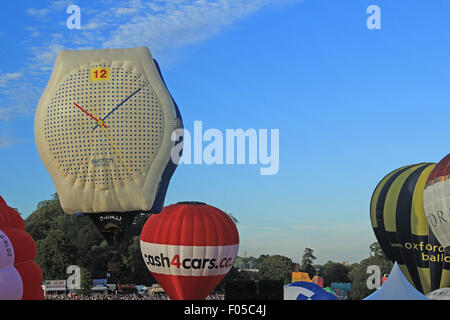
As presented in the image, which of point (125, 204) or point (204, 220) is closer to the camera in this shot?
point (125, 204)

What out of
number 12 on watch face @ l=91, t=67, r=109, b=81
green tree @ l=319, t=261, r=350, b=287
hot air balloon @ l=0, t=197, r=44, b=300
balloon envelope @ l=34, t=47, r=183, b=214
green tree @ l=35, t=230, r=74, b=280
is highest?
number 12 on watch face @ l=91, t=67, r=109, b=81

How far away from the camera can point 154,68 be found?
21.3 metres

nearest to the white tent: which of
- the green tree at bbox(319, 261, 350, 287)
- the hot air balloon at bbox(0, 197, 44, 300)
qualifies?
the hot air balloon at bbox(0, 197, 44, 300)

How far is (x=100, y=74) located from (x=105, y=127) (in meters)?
1.67

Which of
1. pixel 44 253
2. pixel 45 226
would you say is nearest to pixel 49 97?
pixel 44 253

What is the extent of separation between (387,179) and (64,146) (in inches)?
545

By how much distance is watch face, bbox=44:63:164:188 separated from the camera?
20.5m

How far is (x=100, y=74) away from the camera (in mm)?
20906

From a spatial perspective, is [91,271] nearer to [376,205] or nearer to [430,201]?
[376,205]

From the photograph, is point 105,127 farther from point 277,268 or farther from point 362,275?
point 362,275

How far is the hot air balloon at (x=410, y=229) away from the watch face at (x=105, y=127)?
11.1m

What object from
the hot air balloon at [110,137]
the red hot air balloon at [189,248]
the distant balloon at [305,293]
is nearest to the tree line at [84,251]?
the red hot air balloon at [189,248]

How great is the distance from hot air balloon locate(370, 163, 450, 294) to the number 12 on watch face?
12715mm

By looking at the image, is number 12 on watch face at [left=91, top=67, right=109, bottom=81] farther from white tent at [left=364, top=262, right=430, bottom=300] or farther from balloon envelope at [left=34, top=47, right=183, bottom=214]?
white tent at [left=364, top=262, right=430, bottom=300]
